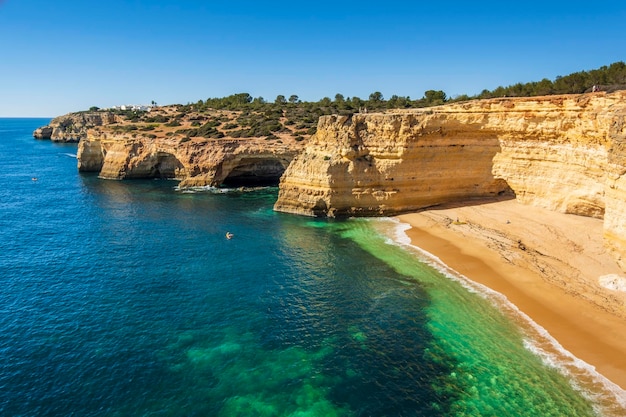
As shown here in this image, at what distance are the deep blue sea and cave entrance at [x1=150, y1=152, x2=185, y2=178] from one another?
24.5 m

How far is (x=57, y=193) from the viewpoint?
155ft

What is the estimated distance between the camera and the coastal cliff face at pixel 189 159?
161 ft

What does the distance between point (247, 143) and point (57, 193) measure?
2277 centimetres

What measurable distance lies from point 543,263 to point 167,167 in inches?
1919

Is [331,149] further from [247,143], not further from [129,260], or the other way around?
[129,260]

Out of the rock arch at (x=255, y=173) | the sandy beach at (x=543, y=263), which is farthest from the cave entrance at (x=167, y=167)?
the sandy beach at (x=543, y=263)

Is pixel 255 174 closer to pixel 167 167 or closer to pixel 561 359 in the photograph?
pixel 167 167

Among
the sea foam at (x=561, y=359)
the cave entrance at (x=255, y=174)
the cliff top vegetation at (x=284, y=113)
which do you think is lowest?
the sea foam at (x=561, y=359)

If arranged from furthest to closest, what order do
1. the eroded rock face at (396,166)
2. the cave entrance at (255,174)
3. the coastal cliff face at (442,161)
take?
the cave entrance at (255,174) < the eroded rock face at (396,166) < the coastal cliff face at (442,161)

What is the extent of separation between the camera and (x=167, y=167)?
57562 mm

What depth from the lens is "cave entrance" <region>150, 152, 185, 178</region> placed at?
184 feet

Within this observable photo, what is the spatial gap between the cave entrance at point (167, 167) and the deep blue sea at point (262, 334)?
80.2 ft

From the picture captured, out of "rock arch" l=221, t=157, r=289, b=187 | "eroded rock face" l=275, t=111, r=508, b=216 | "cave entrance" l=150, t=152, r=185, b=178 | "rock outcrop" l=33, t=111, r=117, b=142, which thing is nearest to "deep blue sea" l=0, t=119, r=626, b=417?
"eroded rock face" l=275, t=111, r=508, b=216

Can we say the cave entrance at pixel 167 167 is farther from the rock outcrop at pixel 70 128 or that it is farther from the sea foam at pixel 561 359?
the rock outcrop at pixel 70 128
